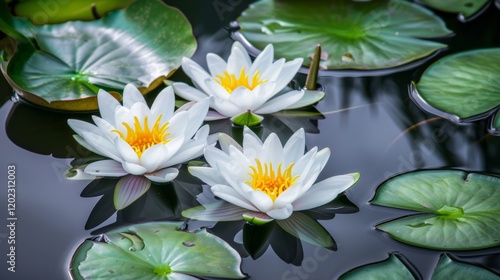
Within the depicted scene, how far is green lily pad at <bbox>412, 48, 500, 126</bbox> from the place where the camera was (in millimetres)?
2498

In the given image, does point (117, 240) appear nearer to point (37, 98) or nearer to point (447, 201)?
point (37, 98)

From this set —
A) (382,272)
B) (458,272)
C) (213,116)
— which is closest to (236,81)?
(213,116)

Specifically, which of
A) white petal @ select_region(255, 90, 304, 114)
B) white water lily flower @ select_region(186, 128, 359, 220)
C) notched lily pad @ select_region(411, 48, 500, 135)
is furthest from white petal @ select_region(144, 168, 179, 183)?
notched lily pad @ select_region(411, 48, 500, 135)

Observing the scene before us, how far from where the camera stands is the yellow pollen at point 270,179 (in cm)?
197

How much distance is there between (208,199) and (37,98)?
0.81 metres

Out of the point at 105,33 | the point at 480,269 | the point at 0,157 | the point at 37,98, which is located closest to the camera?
the point at 480,269

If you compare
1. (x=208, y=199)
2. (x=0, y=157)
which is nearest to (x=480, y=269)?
(x=208, y=199)

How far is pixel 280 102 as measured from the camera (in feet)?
7.95

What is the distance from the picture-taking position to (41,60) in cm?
264

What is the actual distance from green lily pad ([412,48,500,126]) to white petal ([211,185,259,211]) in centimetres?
95

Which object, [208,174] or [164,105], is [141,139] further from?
[208,174]

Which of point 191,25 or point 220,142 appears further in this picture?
point 191,25

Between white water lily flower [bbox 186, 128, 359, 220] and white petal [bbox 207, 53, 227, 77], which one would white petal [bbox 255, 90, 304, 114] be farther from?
white water lily flower [bbox 186, 128, 359, 220]

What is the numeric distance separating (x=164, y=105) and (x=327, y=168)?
0.59m
